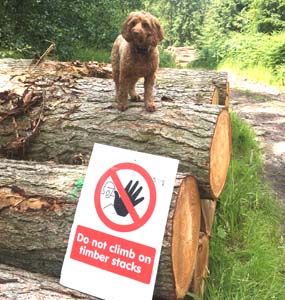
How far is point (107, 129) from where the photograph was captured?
9.33ft

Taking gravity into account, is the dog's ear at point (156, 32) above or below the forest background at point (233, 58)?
above

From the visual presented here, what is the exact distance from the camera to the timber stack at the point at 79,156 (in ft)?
7.41

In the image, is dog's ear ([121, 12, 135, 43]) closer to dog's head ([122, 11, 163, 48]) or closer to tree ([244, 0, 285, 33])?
dog's head ([122, 11, 163, 48])

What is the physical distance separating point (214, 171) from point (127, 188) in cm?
73

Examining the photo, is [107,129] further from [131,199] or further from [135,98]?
[131,199]

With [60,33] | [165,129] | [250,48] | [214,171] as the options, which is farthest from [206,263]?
[250,48]

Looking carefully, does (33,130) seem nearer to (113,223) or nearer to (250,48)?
(113,223)

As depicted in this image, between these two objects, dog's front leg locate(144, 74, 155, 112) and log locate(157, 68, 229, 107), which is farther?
log locate(157, 68, 229, 107)

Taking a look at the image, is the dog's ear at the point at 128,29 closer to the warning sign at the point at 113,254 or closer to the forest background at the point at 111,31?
the warning sign at the point at 113,254

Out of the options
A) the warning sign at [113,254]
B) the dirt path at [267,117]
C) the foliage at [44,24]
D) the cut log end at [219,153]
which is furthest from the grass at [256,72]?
the warning sign at [113,254]

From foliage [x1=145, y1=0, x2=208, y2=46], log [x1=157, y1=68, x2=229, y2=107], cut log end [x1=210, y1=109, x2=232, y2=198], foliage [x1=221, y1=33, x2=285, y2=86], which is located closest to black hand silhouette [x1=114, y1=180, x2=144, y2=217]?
cut log end [x1=210, y1=109, x2=232, y2=198]

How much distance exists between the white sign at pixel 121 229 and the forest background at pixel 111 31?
4.32 meters

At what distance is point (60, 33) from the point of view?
691 cm

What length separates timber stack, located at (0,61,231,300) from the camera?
226cm
